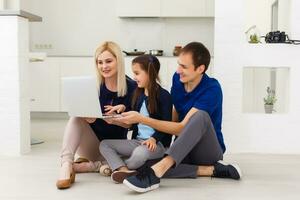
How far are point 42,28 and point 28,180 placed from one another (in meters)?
4.16

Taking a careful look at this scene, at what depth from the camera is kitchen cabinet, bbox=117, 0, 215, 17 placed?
19.9 ft

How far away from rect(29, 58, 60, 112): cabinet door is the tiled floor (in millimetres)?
2637

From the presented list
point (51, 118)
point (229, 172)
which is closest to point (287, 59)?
point (229, 172)

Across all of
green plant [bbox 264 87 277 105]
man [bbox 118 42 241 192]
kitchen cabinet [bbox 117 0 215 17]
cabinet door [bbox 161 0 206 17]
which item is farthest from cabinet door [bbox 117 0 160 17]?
man [bbox 118 42 241 192]

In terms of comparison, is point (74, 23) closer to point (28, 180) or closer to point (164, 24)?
point (164, 24)

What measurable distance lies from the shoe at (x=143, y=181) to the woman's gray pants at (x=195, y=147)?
14 centimetres

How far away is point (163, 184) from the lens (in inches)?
102

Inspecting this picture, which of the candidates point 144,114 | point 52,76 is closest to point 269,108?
point 144,114

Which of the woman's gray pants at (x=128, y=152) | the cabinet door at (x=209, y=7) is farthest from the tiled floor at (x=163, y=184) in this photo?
the cabinet door at (x=209, y=7)

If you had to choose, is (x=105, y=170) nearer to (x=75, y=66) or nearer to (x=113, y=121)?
(x=113, y=121)

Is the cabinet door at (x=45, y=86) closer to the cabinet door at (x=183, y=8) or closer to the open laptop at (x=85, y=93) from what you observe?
the cabinet door at (x=183, y=8)

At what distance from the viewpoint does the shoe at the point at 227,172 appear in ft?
8.90

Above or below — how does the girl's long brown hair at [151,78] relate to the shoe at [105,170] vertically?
above

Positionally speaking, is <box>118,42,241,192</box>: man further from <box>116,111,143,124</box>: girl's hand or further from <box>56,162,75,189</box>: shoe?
<box>56,162,75,189</box>: shoe
